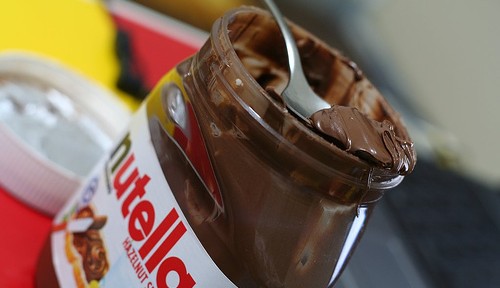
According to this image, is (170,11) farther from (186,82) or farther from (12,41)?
(186,82)

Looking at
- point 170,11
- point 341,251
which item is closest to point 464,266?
point 341,251

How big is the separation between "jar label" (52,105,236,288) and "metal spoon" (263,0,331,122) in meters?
0.09

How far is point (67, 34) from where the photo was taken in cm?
81

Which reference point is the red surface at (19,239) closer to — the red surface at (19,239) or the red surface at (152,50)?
the red surface at (19,239)

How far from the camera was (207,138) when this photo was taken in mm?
375

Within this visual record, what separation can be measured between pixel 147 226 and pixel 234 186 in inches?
2.6

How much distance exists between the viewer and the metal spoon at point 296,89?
397 millimetres

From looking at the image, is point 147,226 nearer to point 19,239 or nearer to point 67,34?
point 19,239

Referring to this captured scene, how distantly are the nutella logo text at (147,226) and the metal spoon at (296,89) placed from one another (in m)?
0.10

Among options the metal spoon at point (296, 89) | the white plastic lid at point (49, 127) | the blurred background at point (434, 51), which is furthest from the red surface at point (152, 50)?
the blurred background at point (434, 51)

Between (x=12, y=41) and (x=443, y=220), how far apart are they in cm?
61

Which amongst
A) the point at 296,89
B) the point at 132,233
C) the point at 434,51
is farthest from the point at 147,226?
the point at 434,51

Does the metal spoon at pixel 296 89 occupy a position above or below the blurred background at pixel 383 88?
above

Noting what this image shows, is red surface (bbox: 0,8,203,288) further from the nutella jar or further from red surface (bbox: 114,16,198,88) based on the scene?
red surface (bbox: 114,16,198,88)
